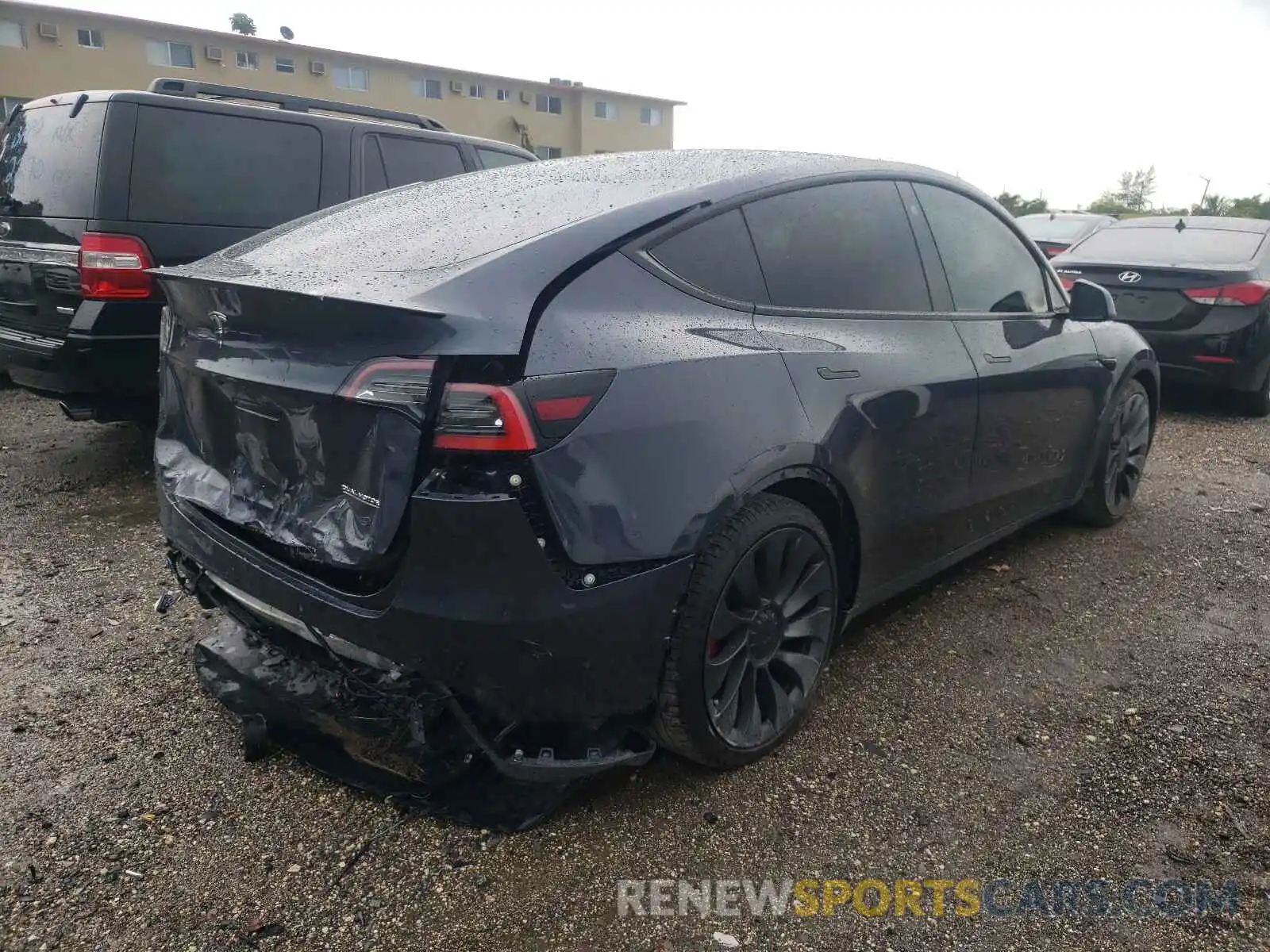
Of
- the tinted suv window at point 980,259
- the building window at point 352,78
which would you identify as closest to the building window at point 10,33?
the building window at point 352,78

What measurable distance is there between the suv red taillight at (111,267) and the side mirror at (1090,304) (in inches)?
170

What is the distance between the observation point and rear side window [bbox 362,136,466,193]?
5457mm

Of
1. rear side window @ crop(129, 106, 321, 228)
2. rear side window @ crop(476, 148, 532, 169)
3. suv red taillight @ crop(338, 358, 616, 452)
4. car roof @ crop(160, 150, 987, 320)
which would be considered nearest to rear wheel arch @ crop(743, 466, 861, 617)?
suv red taillight @ crop(338, 358, 616, 452)

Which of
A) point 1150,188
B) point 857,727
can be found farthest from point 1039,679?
point 1150,188

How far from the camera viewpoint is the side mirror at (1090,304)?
3.78 metres

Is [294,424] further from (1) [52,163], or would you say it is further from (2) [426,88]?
(2) [426,88]

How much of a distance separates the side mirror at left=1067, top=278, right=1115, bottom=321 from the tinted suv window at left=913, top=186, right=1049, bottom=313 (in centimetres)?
15

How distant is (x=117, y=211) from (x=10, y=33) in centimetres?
3125

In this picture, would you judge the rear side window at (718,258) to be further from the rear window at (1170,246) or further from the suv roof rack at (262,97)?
the rear window at (1170,246)

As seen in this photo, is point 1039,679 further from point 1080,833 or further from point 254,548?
point 254,548

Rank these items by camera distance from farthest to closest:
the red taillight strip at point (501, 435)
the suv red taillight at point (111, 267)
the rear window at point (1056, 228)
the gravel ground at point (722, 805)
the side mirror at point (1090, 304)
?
the rear window at point (1056, 228)
the suv red taillight at point (111, 267)
the side mirror at point (1090, 304)
the gravel ground at point (722, 805)
the red taillight strip at point (501, 435)

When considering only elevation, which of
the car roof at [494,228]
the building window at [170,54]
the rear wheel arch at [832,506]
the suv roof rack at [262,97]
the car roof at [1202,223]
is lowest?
the rear wheel arch at [832,506]

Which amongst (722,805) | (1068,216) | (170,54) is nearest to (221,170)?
(722,805)

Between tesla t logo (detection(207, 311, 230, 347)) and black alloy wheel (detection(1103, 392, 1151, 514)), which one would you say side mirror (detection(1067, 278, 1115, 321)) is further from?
tesla t logo (detection(207, 311, 230, 347))
